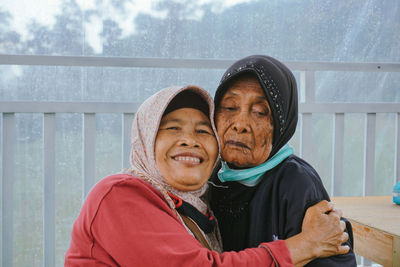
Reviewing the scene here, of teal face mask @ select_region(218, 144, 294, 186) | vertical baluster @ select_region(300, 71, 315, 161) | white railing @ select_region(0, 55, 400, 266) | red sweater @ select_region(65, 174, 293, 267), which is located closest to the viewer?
red sweater @ select_region(65, 174, 293, 267)

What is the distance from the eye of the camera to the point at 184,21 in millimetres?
2807

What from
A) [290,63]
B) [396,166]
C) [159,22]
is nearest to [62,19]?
[159,22]

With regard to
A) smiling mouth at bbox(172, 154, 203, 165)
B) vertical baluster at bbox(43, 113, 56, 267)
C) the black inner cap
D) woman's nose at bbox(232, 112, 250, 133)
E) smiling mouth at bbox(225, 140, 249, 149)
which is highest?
the black inner cap

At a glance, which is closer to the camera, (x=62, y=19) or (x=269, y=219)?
(x=269, y=219)

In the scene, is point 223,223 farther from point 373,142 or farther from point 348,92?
point 348,92

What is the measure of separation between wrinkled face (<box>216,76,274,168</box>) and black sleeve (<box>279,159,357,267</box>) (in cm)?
11

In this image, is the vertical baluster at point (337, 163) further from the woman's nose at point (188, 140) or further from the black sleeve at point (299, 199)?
the woman's nose at point (188, 140)

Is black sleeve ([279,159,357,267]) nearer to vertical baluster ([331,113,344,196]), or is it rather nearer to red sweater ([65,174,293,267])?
red sweater ([65,174,293,267])

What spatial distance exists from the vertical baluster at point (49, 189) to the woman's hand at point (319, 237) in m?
1.63

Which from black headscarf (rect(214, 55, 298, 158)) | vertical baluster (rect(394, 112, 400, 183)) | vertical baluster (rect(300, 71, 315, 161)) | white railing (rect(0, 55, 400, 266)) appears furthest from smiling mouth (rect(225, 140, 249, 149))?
vertical baluster (rect(394, 112, 400, 183))

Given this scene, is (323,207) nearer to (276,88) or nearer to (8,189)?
(276,88)

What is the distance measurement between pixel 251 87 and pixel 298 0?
81.4 inches

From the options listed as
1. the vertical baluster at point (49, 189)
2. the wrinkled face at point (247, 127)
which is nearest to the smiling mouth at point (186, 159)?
the wrinkled face at point (247, 127)

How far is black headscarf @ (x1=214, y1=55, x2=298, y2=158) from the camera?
3.91 feet
